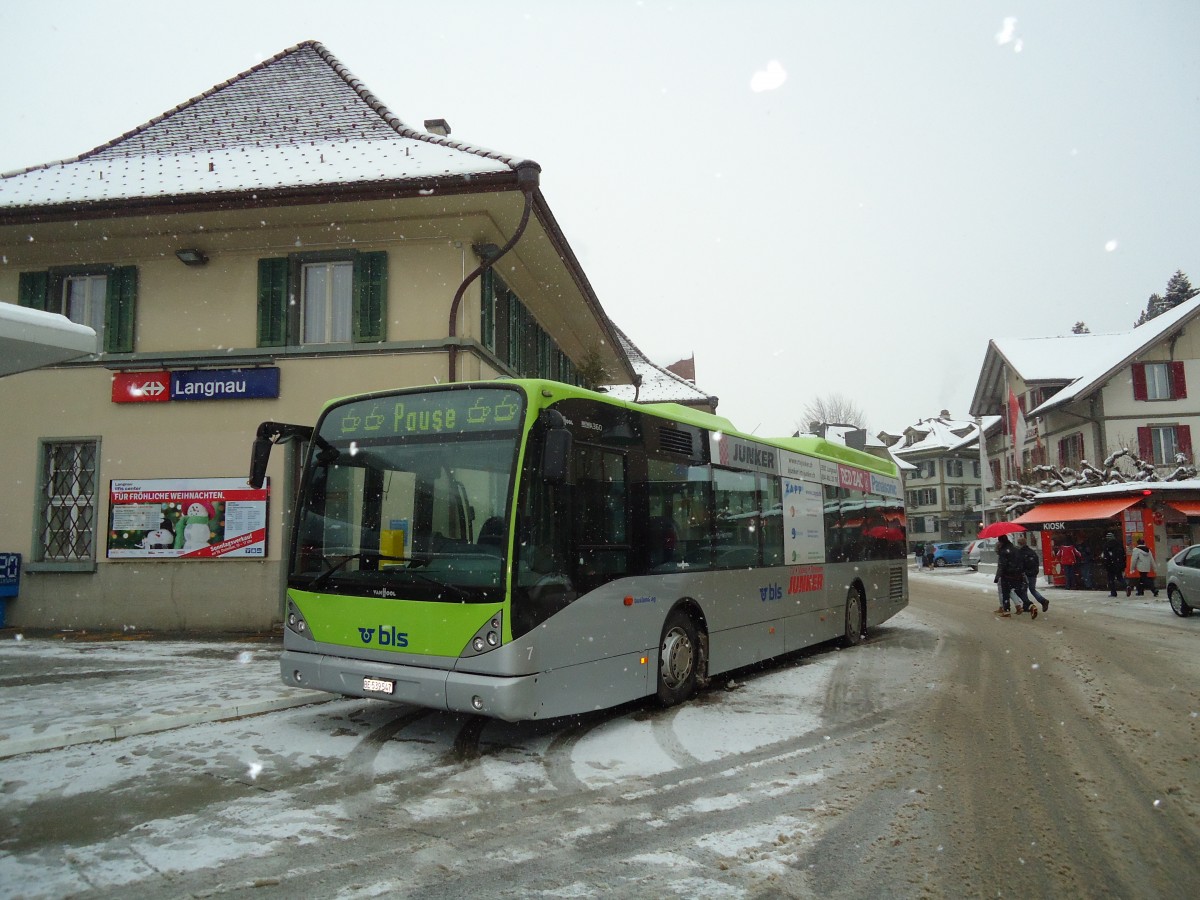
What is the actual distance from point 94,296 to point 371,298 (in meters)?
5.02

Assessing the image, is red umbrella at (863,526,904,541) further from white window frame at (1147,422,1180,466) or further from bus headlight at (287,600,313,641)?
white window frame at (1147,422,1180,466)

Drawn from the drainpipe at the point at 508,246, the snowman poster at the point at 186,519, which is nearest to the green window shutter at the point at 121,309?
the snowman poster at the point at 186,519

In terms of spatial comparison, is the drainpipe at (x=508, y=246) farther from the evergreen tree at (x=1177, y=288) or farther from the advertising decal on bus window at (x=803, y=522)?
the evergreen tree at (x=1177, y=288)

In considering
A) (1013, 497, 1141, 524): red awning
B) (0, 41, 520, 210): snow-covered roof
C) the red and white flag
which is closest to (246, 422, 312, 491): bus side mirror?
(0, 41, 520, 210): snow-covered roof

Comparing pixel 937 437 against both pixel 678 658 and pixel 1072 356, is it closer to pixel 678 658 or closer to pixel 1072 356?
pixel 1072 356

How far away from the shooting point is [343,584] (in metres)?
6.51

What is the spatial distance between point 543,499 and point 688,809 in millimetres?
2326

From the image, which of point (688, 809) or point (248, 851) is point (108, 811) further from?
point (688, 809)

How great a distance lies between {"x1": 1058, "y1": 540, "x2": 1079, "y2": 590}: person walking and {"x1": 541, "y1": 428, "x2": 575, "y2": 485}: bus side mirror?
2658 centimetres

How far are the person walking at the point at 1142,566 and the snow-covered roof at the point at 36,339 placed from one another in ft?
86.0

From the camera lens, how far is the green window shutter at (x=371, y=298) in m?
13.1

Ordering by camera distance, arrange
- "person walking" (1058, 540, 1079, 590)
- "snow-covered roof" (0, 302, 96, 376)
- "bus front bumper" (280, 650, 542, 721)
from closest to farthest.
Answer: "snow-covered roof" (0, 302, 96, 376), "bus front bumper" (280, 650, 542, 721), "person walking" (1058, 540, 1079, 590)

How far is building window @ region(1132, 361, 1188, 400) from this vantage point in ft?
121

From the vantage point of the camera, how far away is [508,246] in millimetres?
12633
